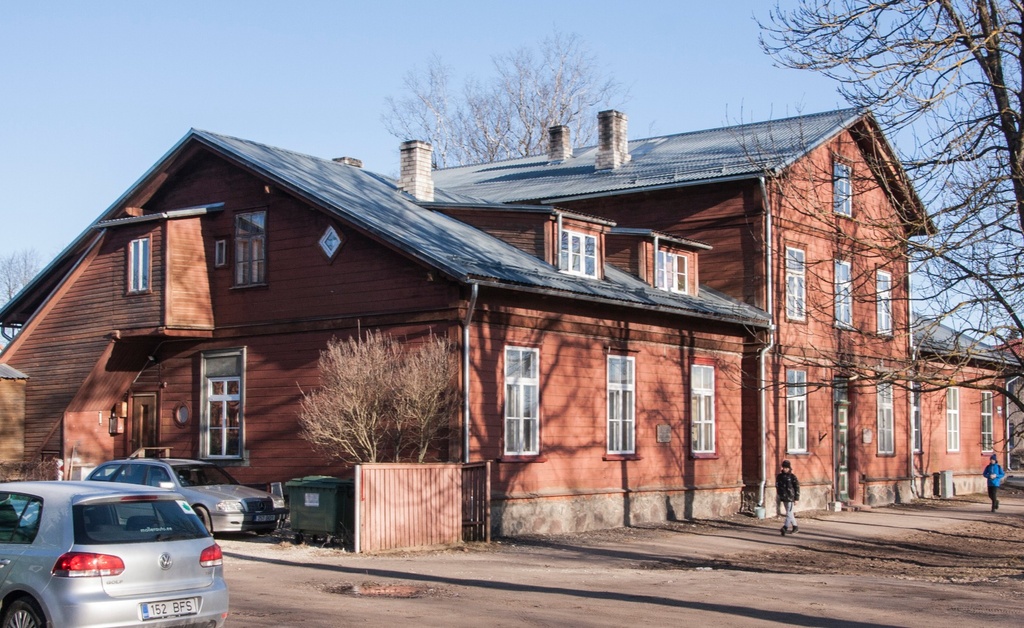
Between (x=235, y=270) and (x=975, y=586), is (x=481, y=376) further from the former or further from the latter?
(x=975, y=586)

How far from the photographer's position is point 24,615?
9.24 meters

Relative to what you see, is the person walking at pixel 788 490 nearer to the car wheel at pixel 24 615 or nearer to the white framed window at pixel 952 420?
the white framed window at pixel 952 420

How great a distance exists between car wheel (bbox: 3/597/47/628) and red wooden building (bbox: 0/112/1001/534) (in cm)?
1170

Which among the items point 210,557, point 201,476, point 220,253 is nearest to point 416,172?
point 220,253

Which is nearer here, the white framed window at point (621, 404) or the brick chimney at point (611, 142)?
the white framed window at point (621, 404)

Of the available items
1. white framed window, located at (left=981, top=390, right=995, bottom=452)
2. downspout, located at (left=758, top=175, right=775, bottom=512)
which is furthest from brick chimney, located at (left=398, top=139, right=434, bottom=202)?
white framed window, located at (left=981, top=390, right=995, bottom=452)

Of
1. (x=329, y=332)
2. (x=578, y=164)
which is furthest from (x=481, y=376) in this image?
(x=578, y=164)

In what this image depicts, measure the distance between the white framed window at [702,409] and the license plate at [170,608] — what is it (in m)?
18.3

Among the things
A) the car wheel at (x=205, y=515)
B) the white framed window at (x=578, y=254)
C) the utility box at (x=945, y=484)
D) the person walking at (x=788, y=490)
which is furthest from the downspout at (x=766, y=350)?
the car wheel at (x=205, y=515)

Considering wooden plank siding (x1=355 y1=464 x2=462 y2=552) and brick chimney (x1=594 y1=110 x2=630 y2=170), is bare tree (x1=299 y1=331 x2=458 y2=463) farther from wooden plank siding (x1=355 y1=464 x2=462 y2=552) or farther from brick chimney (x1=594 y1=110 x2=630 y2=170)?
brick chimney (x1=594 y1=110 x2=630 y2=170)

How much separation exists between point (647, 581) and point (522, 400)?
6.70 metres

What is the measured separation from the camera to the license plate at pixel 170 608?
9282mm

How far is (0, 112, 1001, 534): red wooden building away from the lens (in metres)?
21.8

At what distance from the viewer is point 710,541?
73.0 ft
